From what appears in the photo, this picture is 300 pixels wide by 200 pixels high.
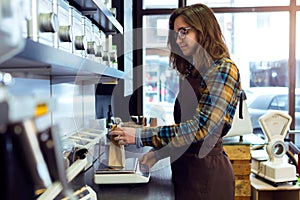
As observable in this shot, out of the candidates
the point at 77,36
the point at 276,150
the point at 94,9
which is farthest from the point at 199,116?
the point at 276,150

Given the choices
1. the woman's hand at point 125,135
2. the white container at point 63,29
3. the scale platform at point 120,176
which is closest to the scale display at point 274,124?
the scale platform at point 120,176

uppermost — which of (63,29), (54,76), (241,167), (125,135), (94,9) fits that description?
(94,9)

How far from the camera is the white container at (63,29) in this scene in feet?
2.78

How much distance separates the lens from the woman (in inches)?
48.4

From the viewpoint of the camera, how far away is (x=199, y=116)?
122 centimetres

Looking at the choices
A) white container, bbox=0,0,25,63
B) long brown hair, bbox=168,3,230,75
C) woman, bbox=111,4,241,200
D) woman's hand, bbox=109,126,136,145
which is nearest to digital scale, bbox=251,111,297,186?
woman, bbox=111,4,241,200

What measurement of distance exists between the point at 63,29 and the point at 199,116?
0.60m

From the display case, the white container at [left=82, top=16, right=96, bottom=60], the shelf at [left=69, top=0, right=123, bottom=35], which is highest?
the shelf at [left=69, top=0, right=123, bottom=35]

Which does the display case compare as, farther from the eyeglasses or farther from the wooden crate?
the wooden crate

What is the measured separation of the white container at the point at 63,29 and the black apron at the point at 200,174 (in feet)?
2.03

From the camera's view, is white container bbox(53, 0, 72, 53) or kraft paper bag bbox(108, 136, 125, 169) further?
kraft paper bag bbox(108, 136, 125, 169)

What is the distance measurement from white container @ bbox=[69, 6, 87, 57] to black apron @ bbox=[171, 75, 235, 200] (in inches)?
20.9

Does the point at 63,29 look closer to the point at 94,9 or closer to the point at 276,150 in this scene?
the point at 94,9

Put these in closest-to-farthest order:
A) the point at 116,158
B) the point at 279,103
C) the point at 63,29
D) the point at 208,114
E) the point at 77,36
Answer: the point at 63,29 → the point at 77,36 → the point at 208,114 → the point at 116,158 → the point at 279,103
